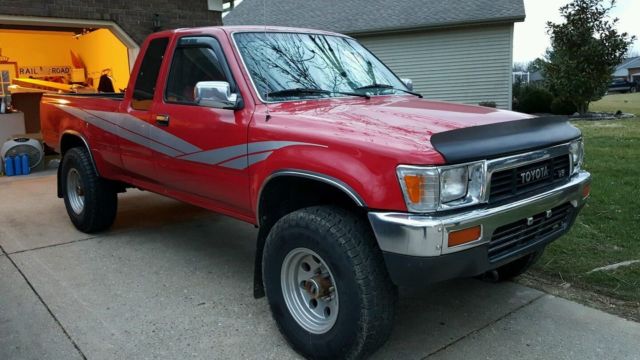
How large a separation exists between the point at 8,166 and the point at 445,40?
1426 centimetres

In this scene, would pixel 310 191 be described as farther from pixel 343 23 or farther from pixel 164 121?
pixel 343 23

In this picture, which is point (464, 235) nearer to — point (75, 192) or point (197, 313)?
point (197, 313)

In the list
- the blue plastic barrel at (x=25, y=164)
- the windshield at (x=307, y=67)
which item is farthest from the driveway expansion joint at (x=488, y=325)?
the blue plastic barrel at (x=25, y=164)

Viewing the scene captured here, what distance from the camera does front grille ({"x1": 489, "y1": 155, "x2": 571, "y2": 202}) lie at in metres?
3.02

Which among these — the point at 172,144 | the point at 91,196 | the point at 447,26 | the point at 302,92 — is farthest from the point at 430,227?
the point at 447,26

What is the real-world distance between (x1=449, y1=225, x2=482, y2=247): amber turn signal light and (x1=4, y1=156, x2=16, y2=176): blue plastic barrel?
9461 millimetres

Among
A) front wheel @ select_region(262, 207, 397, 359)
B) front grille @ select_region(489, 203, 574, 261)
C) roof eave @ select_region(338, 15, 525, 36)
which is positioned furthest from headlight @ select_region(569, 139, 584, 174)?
roof eave @ select_region(338, 15, 525, 36)

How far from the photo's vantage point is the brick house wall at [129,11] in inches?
394

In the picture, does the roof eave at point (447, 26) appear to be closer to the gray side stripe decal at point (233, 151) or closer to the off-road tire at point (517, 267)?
the off-road tire at point (517, 267)

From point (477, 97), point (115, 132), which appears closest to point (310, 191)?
point (115, 132)

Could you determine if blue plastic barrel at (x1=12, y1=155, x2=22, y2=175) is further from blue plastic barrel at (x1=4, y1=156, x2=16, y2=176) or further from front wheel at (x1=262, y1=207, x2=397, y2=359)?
front wheel at (x1=262, y1=207, x2=397, y2=359)

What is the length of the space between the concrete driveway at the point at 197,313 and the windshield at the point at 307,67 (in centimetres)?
161

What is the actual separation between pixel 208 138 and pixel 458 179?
1932 mm

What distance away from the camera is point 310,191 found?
3.56 metres
